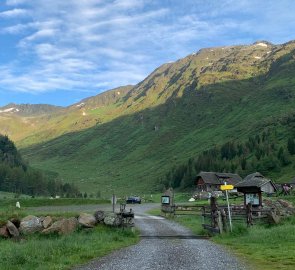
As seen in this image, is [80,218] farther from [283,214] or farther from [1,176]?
[1,176]

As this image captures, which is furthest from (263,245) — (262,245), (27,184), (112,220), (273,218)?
(27,184)

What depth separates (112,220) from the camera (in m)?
35.2

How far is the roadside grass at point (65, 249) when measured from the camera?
21452 millimetres

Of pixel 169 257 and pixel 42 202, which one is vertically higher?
pixel 42 202

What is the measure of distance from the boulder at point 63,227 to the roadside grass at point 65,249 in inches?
18.8

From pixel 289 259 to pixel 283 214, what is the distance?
22561mm

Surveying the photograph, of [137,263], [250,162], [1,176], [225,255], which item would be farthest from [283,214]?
[1,176]

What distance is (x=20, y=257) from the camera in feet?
71.9

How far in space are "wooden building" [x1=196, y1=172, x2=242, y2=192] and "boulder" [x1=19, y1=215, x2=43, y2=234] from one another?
119759 millimetres

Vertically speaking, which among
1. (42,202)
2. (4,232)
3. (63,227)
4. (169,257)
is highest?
(42,202)

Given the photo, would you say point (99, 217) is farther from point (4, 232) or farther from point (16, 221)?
point (4, 232)

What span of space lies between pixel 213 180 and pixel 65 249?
5203 inches

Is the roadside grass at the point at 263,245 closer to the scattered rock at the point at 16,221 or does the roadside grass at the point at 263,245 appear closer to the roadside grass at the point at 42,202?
the scattered rock at the point at 16,221

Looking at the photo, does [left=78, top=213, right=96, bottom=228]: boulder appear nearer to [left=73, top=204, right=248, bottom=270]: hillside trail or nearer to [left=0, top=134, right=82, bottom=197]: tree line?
[left=73, top=204, right=248, bottom=270]: hillside trail
